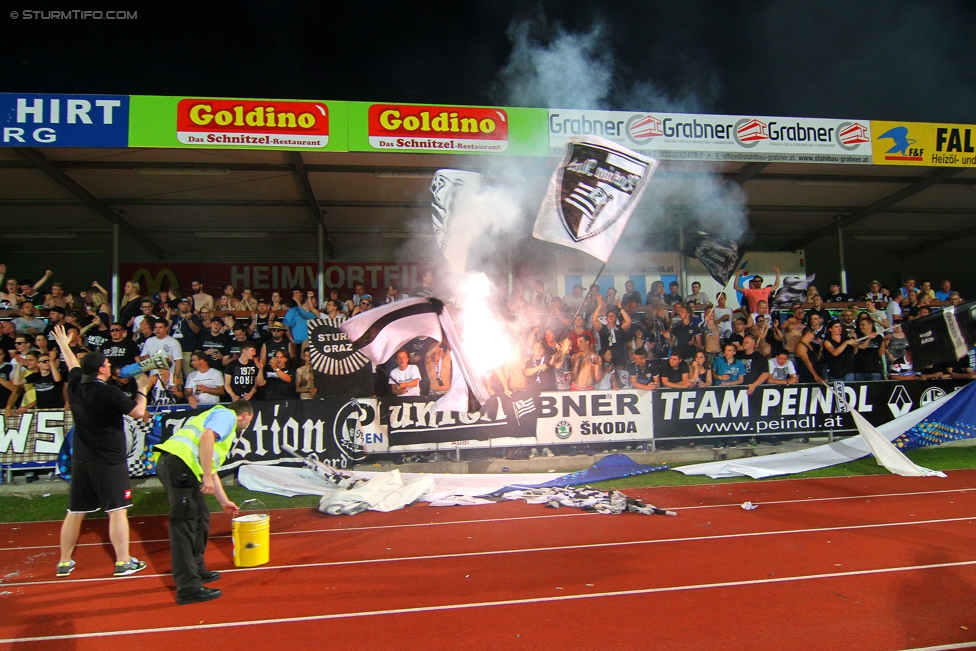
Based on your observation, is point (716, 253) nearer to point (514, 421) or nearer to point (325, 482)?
point (514, 421)

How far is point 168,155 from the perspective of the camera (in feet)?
37.6

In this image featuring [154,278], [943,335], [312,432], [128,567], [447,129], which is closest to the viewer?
[128,567]

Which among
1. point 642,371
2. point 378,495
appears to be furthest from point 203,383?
point 642,371

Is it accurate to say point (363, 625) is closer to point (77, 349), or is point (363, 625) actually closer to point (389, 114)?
point (77, 349)

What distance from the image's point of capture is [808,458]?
10.1 metres

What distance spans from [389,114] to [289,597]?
27.5ft

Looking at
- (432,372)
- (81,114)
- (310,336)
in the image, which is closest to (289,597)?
(432,372)

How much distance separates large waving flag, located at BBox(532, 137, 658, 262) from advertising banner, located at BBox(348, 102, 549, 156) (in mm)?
4230

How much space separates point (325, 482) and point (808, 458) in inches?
284

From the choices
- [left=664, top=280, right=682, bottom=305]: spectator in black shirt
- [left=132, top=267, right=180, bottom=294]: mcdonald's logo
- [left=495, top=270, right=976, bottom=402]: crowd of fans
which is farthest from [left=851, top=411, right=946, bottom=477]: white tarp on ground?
[left=132, top=267, right=180, bottom=294]: mcdonald's logo

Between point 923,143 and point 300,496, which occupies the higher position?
point 923,143

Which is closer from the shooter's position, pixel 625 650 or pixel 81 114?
pixel 625 650

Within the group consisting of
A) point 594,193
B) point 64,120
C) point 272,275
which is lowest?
point 594,193

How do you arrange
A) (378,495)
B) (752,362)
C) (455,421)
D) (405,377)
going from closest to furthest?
(378,495) < (455,421) < (405,377) < (752,362)
